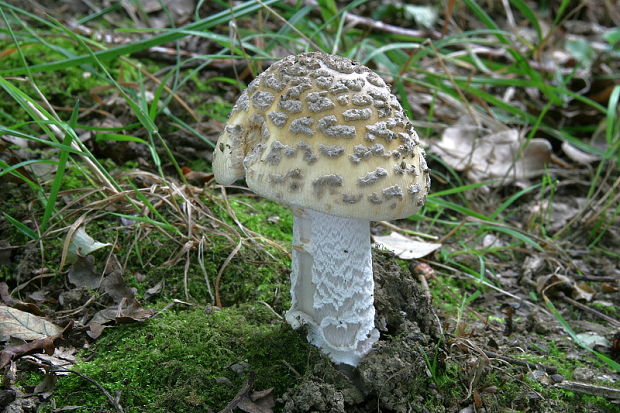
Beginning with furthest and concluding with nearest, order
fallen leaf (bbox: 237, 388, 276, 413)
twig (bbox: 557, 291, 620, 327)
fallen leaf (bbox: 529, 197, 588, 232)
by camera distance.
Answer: fallen leaf (bbox: 529, 197, 588, 232) < twig (bbox: 557, 291, 620, 327) < fallen leaf (bbox: 237, 388, 276, 413)

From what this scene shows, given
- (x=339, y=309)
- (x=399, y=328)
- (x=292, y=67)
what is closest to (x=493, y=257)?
(x=399, y=328)

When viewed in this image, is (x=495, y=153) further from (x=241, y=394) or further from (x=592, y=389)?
(x=241, y=394)

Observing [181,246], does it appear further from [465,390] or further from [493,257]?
[493,257]

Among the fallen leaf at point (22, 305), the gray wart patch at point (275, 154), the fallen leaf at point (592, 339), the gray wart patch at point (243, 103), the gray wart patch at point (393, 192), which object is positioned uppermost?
the gray wart patch at point (243, 103)

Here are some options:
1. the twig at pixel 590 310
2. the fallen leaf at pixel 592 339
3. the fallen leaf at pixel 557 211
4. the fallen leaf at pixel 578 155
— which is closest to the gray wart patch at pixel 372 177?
the fallen leaf at pixel 592 339

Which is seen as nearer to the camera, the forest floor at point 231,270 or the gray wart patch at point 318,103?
the gray wart patch at point 318,103

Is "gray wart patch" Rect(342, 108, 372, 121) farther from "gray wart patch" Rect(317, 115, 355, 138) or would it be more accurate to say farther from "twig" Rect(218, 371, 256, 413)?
"twig" Rect(218, 371, 256, 413)

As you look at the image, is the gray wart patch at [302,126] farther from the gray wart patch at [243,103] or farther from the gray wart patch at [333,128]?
the gray wart patch at [243,103]

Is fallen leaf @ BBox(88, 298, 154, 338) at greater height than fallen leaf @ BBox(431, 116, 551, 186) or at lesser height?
greater


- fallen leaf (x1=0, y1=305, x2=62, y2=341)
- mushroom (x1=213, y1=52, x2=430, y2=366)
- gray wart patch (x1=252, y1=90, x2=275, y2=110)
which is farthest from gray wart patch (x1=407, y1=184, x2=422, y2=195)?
fallen leaf (x1=0, y1=305, x2=62, y2=341)
